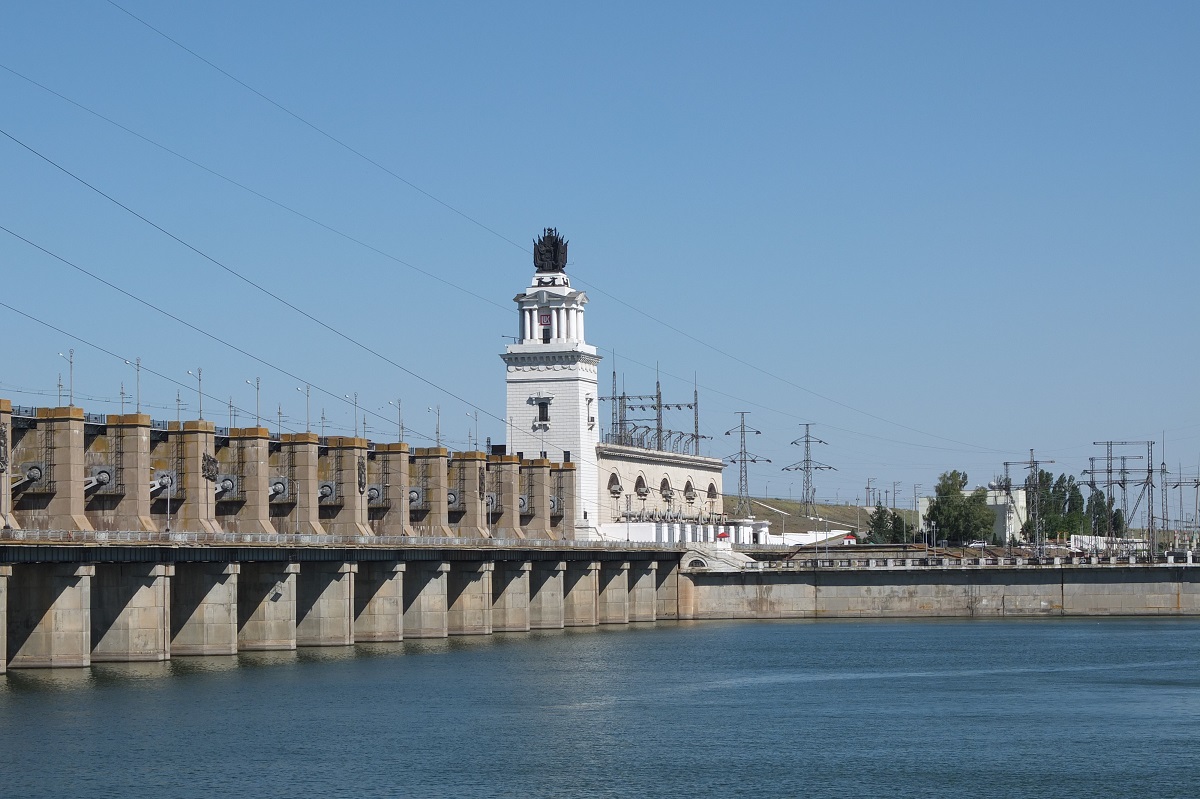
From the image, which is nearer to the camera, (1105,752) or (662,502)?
(1105,752)

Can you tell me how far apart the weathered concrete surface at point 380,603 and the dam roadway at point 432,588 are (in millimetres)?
96

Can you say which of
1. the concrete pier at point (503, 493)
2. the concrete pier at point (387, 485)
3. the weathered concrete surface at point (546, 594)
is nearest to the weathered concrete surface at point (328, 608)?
the concrete pier at point (387, 485)

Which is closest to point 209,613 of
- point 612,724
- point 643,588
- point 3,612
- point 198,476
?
point 198,476

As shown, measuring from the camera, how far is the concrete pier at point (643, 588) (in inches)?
6270

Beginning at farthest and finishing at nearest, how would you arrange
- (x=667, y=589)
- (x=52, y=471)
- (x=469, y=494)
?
(x=667, y=589) → (x=469, y=494) → (x=52, y=471)

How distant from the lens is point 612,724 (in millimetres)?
73375

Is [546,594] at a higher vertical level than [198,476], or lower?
lower

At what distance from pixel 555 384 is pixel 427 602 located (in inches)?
2040

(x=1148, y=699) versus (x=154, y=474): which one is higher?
(x=154, y=474)

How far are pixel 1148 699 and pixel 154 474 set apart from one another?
5974cm

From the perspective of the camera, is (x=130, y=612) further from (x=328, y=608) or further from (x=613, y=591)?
(x=613, y=591)

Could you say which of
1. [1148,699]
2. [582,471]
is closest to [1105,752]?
[1148,699]

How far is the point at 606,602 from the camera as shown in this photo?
15462cm

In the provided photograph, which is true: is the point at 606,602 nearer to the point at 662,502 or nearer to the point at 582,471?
the point at 582,471
